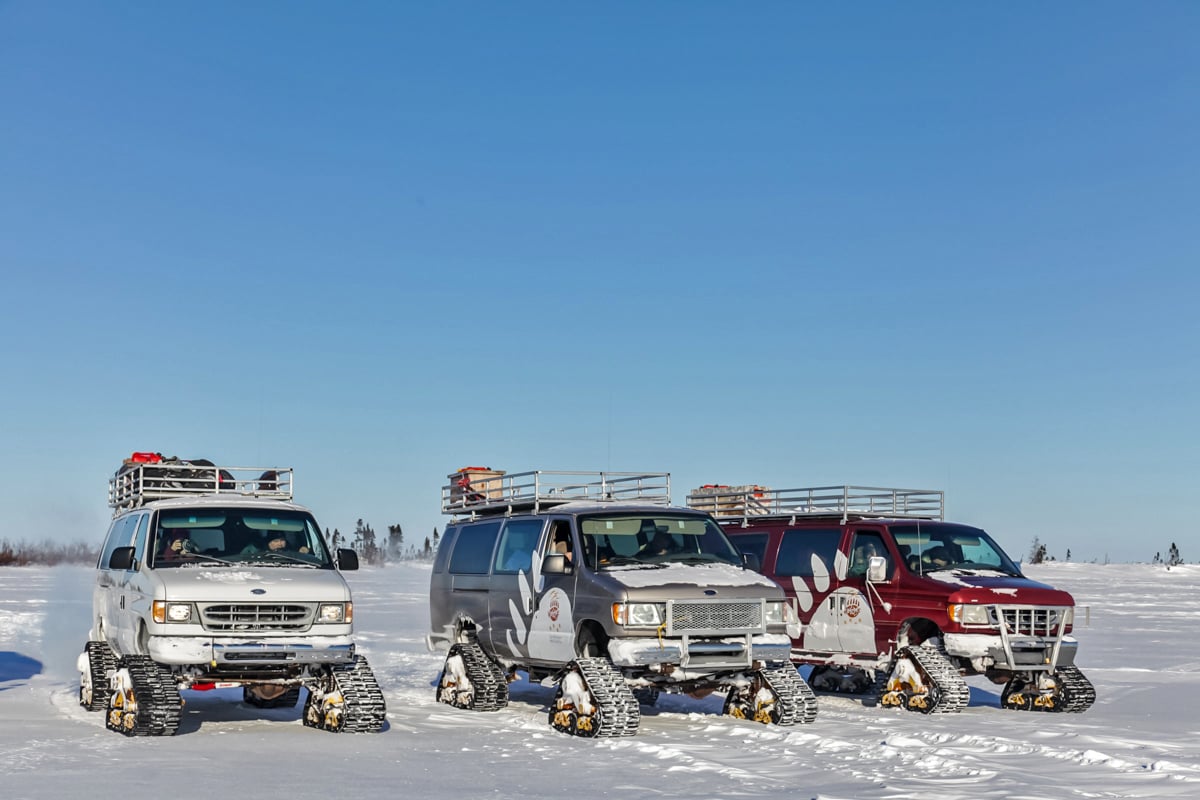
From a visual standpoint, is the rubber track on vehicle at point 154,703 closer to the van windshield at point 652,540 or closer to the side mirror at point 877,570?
the van windshield at point 652,540

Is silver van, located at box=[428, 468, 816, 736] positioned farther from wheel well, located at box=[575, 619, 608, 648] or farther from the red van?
the red van

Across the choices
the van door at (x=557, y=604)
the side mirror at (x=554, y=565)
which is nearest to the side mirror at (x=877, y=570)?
the van door at (x=557, y=604)

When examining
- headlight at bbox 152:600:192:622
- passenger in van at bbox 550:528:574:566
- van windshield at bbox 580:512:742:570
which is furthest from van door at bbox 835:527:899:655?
headlight at bbox 152:600:192:622

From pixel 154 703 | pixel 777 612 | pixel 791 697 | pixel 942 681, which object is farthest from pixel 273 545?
pixel 942 681

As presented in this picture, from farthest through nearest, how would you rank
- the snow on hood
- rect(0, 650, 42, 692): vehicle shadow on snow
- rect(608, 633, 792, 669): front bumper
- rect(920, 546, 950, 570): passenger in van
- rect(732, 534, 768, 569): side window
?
1. rect(0, 650, 42, 692): vehicle shadow on snow
2. rect(732, 534, 768, 569): side window
3. rect(920, 546, 950, 570): passenger in van
4. the snow on hood
5. rect(608, 633, 792, 669): front bumper

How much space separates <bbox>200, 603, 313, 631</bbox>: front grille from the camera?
13812mm

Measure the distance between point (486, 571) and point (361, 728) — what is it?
3.69 m

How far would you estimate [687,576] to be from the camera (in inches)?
577

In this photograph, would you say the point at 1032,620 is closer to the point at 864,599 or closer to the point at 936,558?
the point at 936,558

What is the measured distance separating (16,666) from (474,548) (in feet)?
29.9

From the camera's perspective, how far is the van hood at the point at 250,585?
45.3 ft

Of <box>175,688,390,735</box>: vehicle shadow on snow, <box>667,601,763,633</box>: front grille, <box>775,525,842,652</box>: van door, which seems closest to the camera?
<box>667,601,763,633</box>: front grille

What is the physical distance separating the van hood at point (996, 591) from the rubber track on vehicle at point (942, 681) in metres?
0.70

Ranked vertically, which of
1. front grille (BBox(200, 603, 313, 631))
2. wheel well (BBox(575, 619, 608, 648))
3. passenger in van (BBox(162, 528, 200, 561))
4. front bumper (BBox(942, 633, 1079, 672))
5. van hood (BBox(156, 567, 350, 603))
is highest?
passenger in van (BBox(162, 528, 200, 561))
